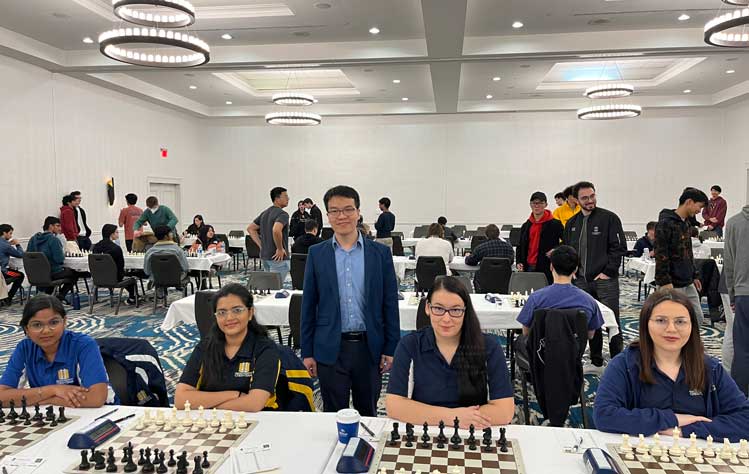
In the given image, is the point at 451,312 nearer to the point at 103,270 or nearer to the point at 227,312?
the point at 227,312

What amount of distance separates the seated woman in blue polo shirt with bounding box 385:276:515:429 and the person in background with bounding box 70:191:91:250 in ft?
30.2

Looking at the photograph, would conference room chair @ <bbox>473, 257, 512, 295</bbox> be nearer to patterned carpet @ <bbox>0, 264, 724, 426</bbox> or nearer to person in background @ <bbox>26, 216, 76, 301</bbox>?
patterned carpet @ <bbox>0, 264, 724, 426</bbox>

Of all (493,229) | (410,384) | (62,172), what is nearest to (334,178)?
(62,172)

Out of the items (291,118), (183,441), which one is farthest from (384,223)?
(183,441)

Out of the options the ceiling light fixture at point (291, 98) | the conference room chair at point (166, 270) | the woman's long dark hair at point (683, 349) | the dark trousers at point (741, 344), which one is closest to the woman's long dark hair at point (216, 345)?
the woman's long dark hair at point (683, 349)

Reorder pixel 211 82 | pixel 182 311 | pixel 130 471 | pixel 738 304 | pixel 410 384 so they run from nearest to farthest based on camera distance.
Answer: pixel 130 471, pixel 410 384, pixel 738 304, pixel 182 311, pixel 211 82

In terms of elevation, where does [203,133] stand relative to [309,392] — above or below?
above

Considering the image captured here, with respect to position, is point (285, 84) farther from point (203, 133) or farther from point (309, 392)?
point (309, 392)

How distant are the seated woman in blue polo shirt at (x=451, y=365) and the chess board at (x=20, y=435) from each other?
1.20m

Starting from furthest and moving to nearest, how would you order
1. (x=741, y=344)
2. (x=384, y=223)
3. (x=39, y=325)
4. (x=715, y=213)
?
1. (x=715, y=213)
2. (x=384, y=223)
3. (x=741, y=344)
4. (x=39, y=325)

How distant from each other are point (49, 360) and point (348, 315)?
1329mm

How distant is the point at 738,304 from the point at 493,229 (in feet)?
10.8

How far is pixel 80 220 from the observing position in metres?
10.2

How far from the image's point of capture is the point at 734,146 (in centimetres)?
1309
